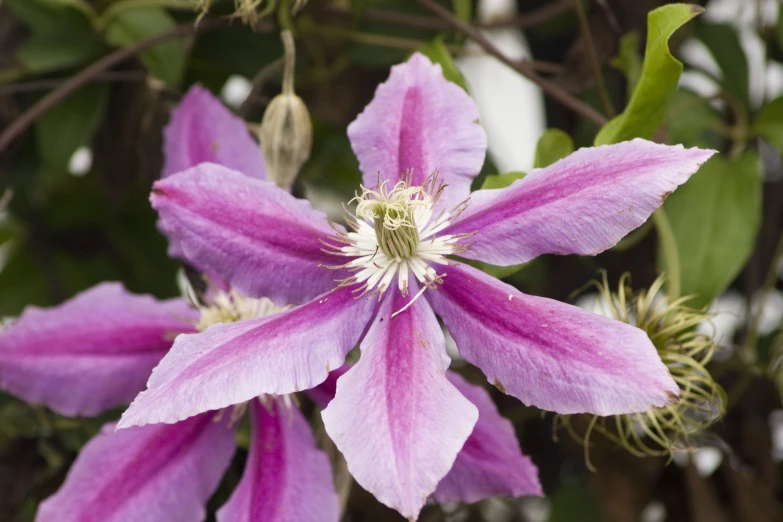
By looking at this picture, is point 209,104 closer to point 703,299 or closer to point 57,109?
point 57,109

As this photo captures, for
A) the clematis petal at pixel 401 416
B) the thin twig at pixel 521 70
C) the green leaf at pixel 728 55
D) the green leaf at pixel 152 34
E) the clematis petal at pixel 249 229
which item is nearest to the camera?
the clematis petal at pixel 401 416

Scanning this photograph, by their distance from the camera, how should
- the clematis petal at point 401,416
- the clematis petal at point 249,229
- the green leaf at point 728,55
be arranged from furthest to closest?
the green leaf at point 728,55, the clematis petal at point 249,229, the clematis petal at point 401,416

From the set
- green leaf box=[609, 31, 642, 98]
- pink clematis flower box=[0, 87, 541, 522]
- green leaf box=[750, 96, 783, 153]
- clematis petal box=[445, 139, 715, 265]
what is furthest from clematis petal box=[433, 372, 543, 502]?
green leaf box=[750, 96, 783, 153]

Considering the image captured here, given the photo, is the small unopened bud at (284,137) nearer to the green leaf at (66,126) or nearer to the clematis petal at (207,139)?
the clematis petal at (207,139)

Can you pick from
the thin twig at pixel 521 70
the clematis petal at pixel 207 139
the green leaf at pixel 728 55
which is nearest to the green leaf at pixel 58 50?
the clematis petal at pixel 207 139

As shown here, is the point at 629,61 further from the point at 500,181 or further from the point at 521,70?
the point at 500,181
